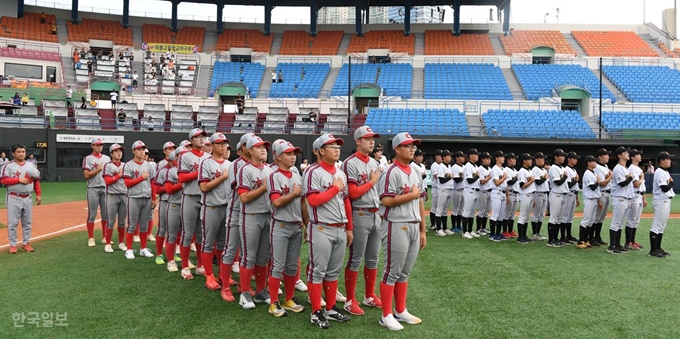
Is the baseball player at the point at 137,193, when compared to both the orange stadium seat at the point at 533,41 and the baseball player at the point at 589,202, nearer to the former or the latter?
the baseball player at the point at 589,202

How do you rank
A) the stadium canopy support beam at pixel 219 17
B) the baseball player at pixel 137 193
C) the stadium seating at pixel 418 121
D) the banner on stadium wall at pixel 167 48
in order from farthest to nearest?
the stadium canopy support beam at pixel 219 17 < the banner on stadium wall at pixel 167 48 < the stadium seating at pixel 418 121 < the baseball player at pixel 137 193

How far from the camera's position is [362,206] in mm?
5582

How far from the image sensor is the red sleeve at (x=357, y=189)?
5309 millimetres

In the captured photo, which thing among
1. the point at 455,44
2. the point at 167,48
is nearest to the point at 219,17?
the point at 167,48

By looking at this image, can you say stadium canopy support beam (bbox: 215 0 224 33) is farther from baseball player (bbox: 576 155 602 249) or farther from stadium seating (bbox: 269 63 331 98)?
baseball player (bbox: 576 155 602 249)

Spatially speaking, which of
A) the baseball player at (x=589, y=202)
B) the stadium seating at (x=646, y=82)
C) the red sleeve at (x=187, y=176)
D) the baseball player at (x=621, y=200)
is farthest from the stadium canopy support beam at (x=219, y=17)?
the baseball player at (x=621, y=200)

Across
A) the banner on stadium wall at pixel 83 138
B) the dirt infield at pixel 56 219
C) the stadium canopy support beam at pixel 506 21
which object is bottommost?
the dirt infield at pixel 56 219

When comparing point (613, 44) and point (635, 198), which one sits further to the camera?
point (613, 44)

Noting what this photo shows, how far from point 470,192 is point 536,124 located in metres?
17.6

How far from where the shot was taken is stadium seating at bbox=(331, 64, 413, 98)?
3368cm

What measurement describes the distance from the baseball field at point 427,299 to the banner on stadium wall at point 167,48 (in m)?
32.8

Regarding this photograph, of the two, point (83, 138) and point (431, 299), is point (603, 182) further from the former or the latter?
point (83, 138)

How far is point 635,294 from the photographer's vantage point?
636 cm

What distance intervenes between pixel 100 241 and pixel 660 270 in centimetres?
1060
